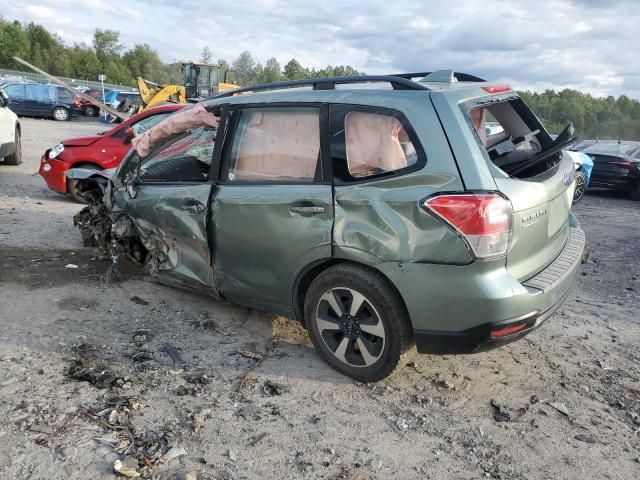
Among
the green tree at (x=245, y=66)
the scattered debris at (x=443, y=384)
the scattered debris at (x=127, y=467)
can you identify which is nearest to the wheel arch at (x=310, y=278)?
the scattered debris at (x=443, y=384)

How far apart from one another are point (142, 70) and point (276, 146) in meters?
88.0

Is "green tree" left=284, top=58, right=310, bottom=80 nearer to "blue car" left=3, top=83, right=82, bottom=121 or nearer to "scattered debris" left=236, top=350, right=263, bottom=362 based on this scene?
"blue car" left=3, top=83, right=82, bottom=121

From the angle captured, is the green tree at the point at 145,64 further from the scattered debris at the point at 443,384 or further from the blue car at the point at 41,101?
the scattered debris at the point at 443,384

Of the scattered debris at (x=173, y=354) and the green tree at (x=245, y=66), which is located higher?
the green tree at (x=245, y=66)

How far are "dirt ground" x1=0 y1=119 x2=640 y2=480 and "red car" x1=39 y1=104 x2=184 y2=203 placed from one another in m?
3.54

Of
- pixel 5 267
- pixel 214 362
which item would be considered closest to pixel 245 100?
pixel 214 362

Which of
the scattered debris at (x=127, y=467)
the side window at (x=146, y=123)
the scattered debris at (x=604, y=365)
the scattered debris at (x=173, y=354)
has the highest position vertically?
the side window at (x=146, y=123)

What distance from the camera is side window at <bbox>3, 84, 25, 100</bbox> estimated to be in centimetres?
2675

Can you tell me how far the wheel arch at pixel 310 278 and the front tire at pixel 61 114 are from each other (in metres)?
28.6

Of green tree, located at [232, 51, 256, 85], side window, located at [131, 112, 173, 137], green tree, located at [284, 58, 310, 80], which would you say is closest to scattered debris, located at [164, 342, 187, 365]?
side window, located at [131, 112, 173, 137]

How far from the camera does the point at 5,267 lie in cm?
524

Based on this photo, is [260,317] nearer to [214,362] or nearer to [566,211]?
[214,362]

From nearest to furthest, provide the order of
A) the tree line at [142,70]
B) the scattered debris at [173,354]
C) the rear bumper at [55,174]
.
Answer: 1. the scattered debris at [173,354]
2. the rear bumper at [55,174]
3. the tree line at [142,70]

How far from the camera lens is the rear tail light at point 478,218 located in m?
2.85
